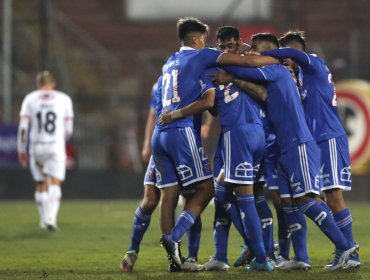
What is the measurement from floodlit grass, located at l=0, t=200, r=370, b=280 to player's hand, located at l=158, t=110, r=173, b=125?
1.45 m

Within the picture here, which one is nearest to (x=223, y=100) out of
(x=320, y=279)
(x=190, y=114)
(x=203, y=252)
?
(x=190, y=114)

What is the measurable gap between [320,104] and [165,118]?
155cm

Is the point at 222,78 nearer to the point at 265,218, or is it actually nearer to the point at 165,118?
the point at 165,118

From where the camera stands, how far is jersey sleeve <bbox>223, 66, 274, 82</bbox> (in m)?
11.1

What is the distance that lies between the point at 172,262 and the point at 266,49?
225 cm

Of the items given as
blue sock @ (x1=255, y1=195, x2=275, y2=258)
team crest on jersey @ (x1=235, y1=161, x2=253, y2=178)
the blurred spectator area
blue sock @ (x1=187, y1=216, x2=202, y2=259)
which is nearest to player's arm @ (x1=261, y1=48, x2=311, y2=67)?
team crest on jersey @ (x1=235, y1=161, x2=253, y2=178)

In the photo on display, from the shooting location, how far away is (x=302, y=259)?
444 inches

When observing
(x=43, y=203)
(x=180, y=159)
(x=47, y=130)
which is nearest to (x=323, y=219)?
(x=180, y=159)

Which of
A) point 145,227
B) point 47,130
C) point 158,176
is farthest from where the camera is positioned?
point 47,130

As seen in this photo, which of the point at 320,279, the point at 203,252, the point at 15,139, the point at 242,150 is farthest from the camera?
the point at 15,139

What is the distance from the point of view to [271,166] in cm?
1176

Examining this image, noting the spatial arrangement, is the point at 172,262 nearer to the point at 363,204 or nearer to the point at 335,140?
the point at 335,140

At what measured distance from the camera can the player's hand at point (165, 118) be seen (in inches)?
446

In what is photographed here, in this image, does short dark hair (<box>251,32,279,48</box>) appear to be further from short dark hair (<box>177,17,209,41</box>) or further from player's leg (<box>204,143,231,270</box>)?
player's leg (<box>204,143,231,270</box>)
